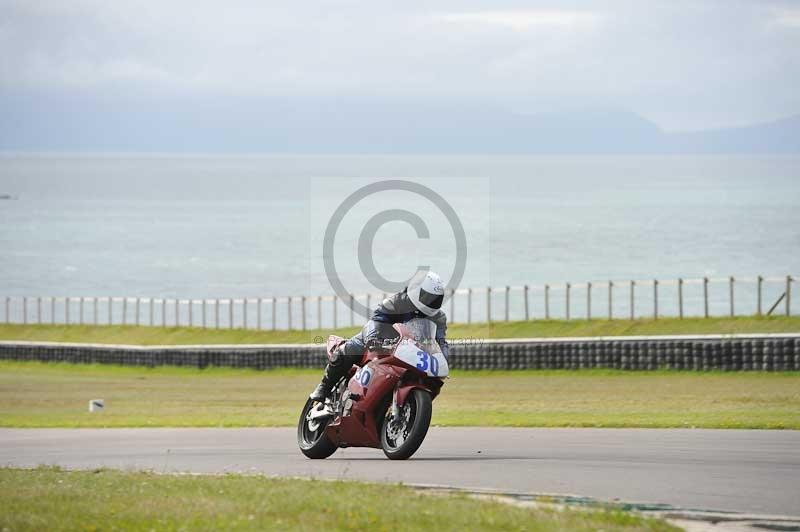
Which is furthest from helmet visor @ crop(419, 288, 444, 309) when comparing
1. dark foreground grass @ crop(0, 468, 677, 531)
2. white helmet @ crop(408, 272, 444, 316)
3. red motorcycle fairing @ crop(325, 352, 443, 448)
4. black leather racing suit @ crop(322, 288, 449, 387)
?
dark foreground grass @ crop(0, 468, 677, 531)

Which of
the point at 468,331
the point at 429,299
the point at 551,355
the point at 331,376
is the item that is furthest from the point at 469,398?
the point at 468,331

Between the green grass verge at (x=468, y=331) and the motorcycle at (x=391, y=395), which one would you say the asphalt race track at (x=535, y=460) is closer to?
the motorcycle at (x=391, y=395)

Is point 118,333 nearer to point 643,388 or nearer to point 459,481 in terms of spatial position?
point 643,388

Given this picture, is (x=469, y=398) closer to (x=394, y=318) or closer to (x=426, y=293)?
(x=394, y=318)

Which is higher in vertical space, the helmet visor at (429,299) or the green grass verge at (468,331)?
the helmet visor at (429,299)

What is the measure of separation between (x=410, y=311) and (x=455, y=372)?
29.5 m

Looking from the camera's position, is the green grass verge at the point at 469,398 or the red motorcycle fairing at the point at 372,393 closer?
the red motorcycle fairing at the point at 372,393

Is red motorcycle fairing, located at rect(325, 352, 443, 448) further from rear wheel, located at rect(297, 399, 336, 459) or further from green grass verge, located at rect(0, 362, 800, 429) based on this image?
green grass verge, located at rect(0, 362, 800, 429)

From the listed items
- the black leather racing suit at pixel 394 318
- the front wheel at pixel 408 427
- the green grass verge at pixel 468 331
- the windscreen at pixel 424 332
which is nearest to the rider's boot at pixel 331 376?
the black leather racing suit at pixel 394 318

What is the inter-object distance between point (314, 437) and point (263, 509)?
16.6 ft

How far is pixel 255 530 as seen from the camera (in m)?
9.62

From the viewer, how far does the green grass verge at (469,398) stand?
22438mm

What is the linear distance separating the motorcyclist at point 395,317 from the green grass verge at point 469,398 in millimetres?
5696

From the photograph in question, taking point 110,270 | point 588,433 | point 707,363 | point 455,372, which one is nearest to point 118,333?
point 455,372
